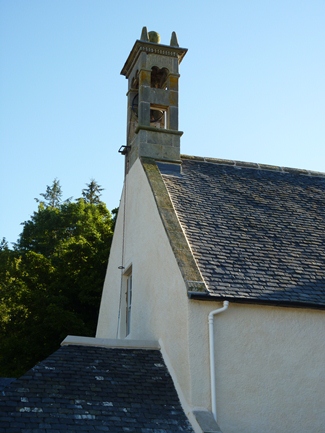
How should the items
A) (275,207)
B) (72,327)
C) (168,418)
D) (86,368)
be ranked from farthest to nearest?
1. (72,327)
2. (275,207)
3. (86,368)
4. (168,418)

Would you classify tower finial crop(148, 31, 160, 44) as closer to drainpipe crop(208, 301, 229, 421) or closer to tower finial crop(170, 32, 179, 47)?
tower finial crop(170, 32, 179, 47)

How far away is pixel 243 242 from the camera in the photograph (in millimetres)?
12719

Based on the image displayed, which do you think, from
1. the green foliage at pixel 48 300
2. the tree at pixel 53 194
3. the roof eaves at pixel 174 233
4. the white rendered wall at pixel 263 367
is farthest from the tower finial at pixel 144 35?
the tree at pixel 53 194

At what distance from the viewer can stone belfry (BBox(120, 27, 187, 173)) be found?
1597cm

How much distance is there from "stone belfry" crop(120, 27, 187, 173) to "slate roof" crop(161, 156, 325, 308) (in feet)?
2.38

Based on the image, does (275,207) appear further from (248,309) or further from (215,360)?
(215,360)

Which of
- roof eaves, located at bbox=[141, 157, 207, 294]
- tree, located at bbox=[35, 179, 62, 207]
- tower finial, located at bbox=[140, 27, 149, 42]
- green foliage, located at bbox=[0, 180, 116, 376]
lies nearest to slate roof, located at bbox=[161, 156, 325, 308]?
roof eaves, located at bbox=[141, 157, 207, 294]

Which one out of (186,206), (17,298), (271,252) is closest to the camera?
(271,252)

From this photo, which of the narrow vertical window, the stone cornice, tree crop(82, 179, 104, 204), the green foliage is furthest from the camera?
tree crop(82, 179, 104, 204)

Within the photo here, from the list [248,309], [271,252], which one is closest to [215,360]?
[248,309]

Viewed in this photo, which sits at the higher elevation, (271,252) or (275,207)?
(275,207)

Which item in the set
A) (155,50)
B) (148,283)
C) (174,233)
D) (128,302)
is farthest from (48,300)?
(174,233)

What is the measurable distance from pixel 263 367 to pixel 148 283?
3.58 meters

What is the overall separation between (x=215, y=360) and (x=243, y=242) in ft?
10.1
